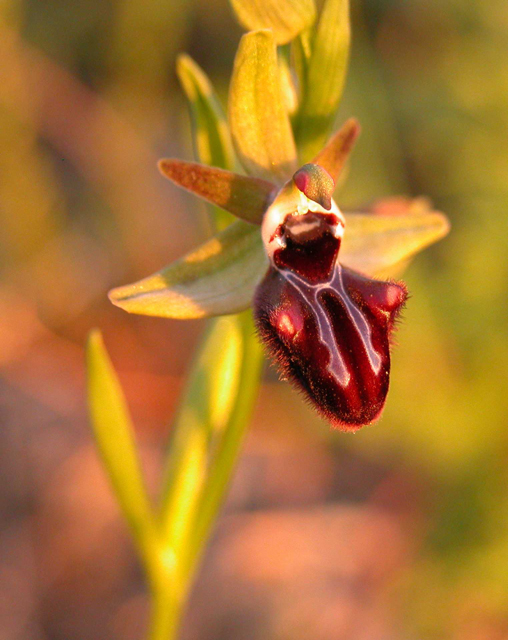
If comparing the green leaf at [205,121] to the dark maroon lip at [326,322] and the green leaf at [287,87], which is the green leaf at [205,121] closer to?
the green leaf at [287,87]

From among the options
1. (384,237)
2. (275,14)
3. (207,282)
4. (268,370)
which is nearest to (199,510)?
(207,282)

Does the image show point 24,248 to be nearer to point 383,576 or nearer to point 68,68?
point 68,68

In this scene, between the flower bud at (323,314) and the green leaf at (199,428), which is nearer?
the flower bud at (323,314)

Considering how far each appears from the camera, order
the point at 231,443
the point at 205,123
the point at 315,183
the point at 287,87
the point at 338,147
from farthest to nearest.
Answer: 1. the point at 231,443
2. the point at 205,123
3. the point at 287,87
4. the point at 338,147
5. the point at 315,183

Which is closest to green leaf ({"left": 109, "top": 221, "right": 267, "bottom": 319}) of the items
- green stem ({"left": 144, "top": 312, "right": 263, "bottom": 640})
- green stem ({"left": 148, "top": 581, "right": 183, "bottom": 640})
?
green stem ({"left": 144, "top": 312, "right": 263, "bottom": 640})

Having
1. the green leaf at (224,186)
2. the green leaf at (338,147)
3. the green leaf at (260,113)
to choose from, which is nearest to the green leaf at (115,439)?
the green leaf at (224,186)

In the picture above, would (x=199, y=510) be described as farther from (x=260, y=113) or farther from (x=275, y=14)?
(x=275, y=14)

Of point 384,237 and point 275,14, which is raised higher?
point 275,14

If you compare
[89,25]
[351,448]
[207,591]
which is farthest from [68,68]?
[207,591]
